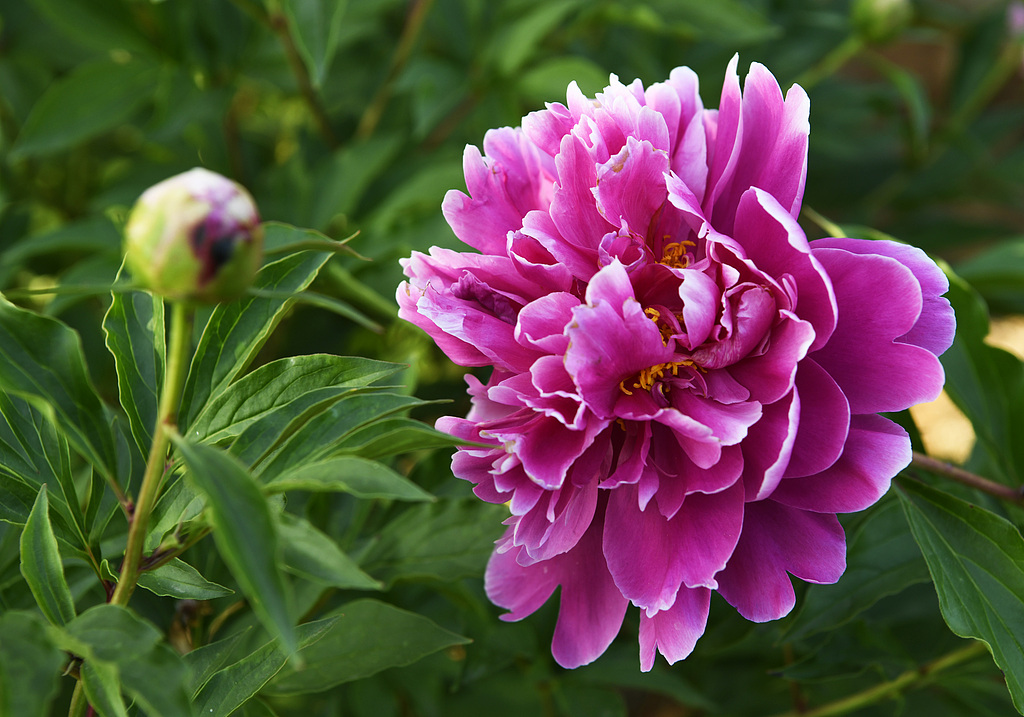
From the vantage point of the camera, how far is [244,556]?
0.91 feet

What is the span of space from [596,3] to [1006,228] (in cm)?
74

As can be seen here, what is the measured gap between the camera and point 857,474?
1.32ft

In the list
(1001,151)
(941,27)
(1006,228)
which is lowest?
(1001,151)

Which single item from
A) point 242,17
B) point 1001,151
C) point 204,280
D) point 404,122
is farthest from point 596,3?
point 1001,151

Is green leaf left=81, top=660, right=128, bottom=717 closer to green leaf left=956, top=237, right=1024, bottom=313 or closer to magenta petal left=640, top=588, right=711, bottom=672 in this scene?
magenta petal left=640, top=588, right=711, bottom=672

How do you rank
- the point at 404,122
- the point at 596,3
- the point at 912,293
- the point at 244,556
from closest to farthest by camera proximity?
1. the point at 244,556
2. the point at 912,293
3. the point at 596,3
4. the point at 404,122

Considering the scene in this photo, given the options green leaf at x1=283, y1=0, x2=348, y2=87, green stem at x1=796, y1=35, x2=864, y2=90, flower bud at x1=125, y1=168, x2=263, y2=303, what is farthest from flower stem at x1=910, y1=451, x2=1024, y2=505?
green stem at x1=796, y1=35, x2=864, y2=90

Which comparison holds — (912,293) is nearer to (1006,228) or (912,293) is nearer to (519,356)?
(519,356)

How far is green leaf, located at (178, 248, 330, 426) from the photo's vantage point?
1.41ft

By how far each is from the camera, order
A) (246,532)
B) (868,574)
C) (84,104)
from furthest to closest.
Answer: (84,104), (868,574), (246,532)

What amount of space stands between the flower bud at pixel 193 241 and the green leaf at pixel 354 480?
0.07m

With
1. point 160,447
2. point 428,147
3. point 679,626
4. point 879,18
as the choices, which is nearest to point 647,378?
point 679,626

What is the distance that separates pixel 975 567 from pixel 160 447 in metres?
0.41

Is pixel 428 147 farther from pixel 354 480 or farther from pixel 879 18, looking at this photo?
pixel 354 480
